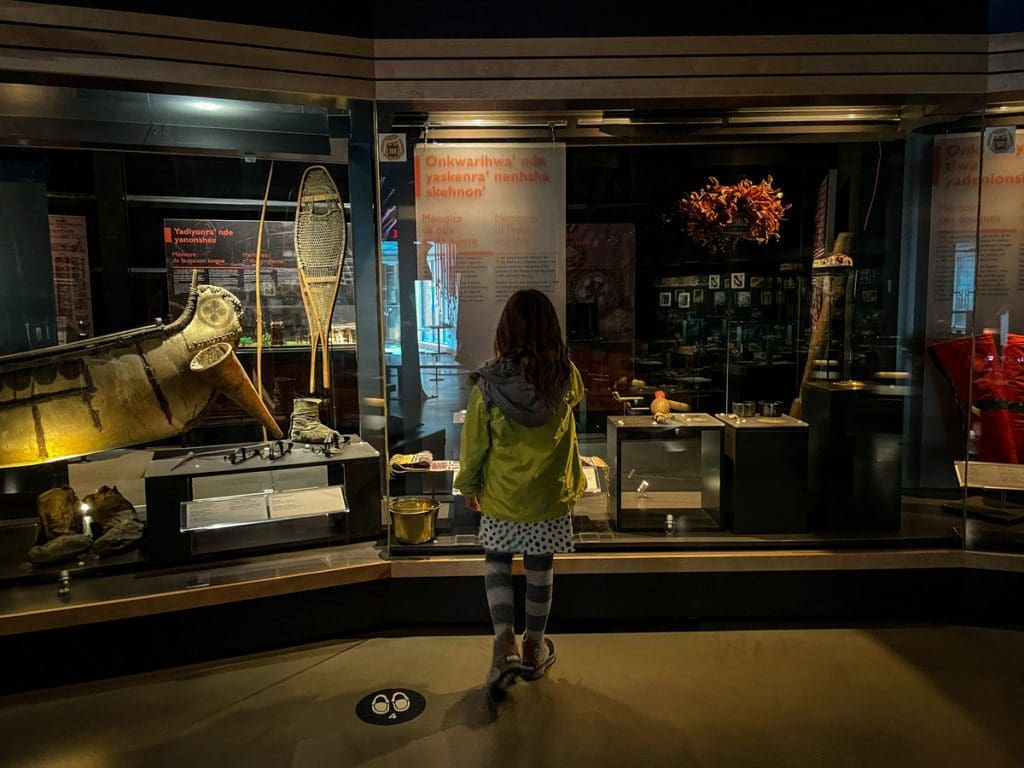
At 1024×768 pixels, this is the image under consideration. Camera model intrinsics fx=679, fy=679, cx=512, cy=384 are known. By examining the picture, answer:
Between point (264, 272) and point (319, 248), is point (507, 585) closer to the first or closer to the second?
point (319, 248)

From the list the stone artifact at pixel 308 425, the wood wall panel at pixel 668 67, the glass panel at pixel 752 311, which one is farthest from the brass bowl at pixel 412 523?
the wood wall panel at pixel 668 67

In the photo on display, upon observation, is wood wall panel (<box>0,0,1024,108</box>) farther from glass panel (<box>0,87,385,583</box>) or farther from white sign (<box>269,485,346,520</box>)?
white sign (<box>269,485,346,520</box>)

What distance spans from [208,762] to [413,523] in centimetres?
121

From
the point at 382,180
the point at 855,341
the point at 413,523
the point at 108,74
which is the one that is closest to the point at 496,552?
the point at 413,523

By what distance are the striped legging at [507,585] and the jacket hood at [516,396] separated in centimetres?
52

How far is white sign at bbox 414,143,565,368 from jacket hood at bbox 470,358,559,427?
0.96 meters

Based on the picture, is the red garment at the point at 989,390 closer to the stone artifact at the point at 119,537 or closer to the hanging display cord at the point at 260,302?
the hanging display cord at the point at 260,302

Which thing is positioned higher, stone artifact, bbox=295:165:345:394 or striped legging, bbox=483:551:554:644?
stone artifact, bbox=295:165:345:394

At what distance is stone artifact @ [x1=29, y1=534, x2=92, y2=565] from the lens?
287 cm

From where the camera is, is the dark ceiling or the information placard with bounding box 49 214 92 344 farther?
the information placard with bounding box 49 214 92 344

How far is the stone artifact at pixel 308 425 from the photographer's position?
3.38 meters

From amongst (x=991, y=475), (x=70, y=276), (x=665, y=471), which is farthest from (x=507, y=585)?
(x=70, y=276)

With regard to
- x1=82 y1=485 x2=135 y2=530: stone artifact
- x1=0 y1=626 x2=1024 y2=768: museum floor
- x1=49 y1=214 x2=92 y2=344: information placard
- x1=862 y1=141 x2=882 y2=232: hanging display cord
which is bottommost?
x1=0 y1=626 x2=1024 y2=768: museum floor

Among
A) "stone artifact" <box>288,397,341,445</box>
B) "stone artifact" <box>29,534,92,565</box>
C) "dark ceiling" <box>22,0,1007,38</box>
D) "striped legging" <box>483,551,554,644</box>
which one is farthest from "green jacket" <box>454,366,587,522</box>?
"stone artifact" <box>29,534,92,565</box>
